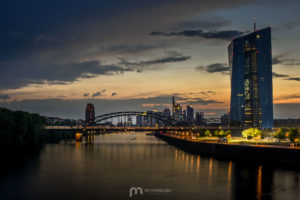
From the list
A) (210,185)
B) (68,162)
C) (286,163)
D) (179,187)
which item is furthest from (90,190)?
(286,163)

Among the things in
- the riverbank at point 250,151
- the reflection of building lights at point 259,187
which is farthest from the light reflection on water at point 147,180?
the riverbank at point 250,151

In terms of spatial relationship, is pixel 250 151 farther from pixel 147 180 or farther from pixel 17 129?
pixel 17 129

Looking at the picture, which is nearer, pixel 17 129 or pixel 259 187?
pixel 259 187

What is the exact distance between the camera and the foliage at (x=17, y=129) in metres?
65.6

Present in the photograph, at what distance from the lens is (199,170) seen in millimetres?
49344

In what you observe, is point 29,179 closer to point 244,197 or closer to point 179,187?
point 179,187

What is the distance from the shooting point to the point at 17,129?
73.2 metres

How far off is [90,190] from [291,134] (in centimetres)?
4678

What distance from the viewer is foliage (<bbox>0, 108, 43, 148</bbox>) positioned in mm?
65562
